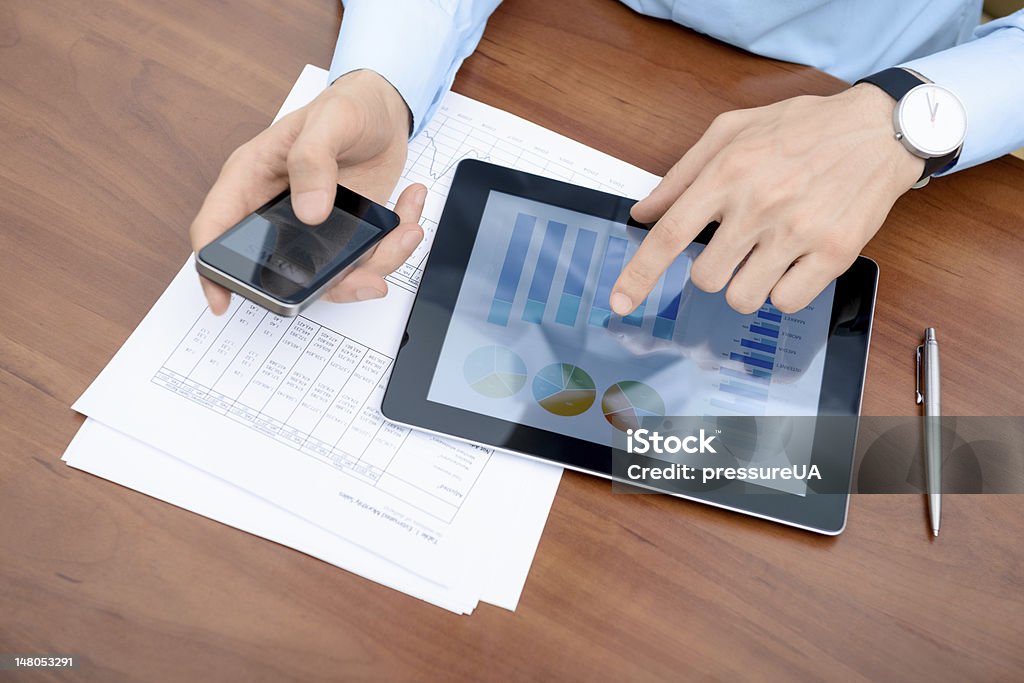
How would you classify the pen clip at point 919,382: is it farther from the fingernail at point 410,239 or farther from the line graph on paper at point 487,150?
the fingernail at point 410,239

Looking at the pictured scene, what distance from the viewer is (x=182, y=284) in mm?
600

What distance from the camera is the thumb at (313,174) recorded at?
1.72 feet

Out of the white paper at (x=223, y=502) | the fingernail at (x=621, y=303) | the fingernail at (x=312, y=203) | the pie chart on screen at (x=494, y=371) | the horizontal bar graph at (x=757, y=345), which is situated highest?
the horizontal bar graph at (x=757, y=345)

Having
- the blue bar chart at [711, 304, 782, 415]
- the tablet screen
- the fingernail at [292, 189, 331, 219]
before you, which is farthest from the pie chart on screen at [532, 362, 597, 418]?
the fingernail at [292, 189, 331, 219]

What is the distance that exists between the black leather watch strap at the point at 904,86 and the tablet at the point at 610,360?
0.11 m

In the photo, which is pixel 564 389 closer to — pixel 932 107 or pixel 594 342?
pixel 594 342

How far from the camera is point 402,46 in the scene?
66 cm

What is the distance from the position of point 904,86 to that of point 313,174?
0.52m

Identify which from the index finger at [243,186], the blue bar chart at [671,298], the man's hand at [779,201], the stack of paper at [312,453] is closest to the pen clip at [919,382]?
the man's hand at [779,201]

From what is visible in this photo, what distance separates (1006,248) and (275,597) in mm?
704

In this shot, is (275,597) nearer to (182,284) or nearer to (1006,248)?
(182,284)

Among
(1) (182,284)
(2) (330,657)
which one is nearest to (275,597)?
(2) (330,657)

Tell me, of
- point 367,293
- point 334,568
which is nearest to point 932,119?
point 367,293

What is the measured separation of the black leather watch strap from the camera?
64 centimetres
